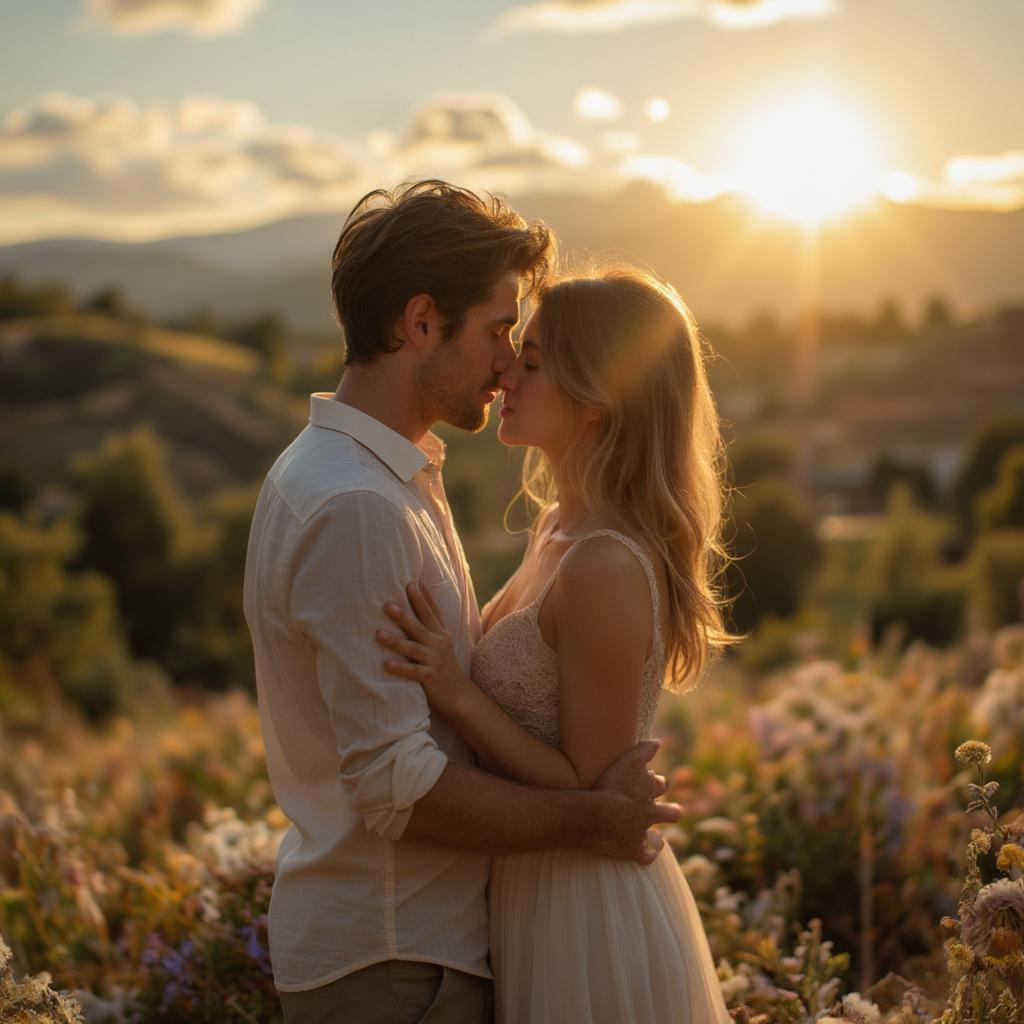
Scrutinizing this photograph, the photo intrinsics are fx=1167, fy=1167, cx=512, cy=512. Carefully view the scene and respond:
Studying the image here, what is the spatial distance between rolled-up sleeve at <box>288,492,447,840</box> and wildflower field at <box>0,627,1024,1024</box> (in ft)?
2.62

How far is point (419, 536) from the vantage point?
9.09ft

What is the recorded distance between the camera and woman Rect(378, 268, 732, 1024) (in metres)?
2.88

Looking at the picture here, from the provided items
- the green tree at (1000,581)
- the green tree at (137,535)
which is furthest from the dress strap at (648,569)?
the green tree at (137,535)

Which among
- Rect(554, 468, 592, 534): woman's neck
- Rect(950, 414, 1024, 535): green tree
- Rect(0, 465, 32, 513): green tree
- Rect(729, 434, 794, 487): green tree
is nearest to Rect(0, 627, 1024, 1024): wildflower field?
Rect(554, 468, 592, 534): woman's neck

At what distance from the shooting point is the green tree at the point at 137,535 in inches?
1268

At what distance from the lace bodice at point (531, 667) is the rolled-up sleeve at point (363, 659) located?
0.44 metres

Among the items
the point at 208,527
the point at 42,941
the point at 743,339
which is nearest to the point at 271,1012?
the point at 42,941

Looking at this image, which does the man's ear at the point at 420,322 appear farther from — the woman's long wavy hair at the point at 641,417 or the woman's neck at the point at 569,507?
the woman's neck at the point at 569,507

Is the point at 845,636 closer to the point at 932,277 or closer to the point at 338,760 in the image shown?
the point at 338,760

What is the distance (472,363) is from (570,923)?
1.47 m

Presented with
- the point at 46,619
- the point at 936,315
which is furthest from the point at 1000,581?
the point at 936,315

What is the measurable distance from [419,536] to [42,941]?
291 centimetres

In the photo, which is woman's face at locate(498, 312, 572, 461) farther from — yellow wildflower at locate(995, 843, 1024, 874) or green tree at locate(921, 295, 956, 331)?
green tree at locate(921, 295, 956, 331)

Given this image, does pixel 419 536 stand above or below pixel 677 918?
above
